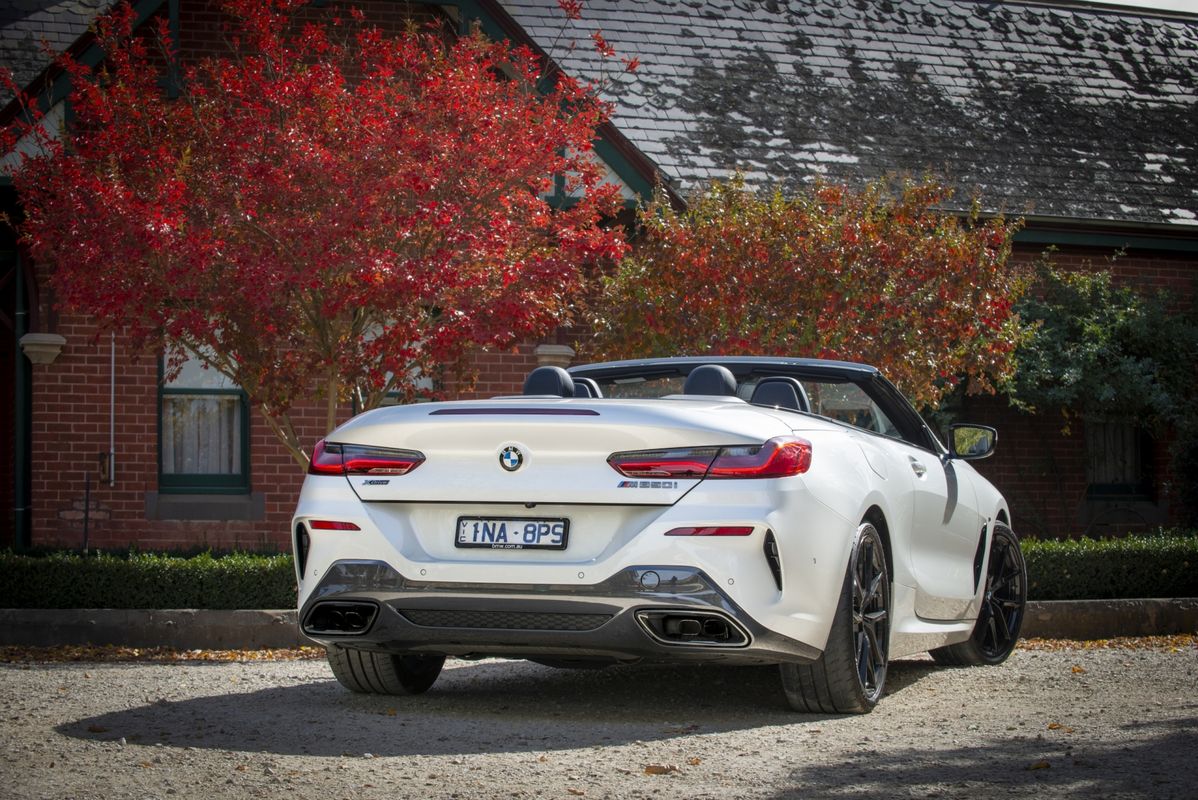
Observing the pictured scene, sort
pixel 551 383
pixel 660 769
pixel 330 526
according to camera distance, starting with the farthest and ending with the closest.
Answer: pixel 551 383, pixel 330 526, pixel 660 769

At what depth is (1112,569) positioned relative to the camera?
39.3 feet

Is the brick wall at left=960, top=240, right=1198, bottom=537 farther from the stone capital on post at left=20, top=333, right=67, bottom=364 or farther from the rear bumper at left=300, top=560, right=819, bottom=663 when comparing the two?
the rear bumper at left=300, top=560, right=819, bottom=663

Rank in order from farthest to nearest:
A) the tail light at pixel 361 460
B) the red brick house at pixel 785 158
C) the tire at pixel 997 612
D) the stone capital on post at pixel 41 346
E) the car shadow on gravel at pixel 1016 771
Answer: the red brick house at pixel 785 158
the stone capital on post at pixel 41 346
the tire at pixel 997 612
the tail light at pixel 361 460
the car shadow on gravel at pixel 1016 771

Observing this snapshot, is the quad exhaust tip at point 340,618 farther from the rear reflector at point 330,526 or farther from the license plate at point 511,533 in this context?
the license plate at point 511,533

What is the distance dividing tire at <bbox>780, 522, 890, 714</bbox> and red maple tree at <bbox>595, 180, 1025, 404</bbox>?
17.4ft

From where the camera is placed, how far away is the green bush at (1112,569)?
11742 mm

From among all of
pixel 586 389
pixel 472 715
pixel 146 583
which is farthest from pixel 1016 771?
pixel 146 583

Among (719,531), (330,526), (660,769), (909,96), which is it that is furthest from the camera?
(909,96)

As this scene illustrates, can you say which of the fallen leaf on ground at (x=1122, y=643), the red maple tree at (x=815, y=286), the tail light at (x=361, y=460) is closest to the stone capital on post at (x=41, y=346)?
the red maple tree at (x=815, y=286)

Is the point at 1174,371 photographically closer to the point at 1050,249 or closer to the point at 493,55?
the point at 1050,249

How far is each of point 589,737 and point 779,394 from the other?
1751mm

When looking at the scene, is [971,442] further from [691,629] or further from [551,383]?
[691,629]

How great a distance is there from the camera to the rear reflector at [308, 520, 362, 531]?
251 inches

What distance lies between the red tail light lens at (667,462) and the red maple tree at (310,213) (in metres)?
4.79
